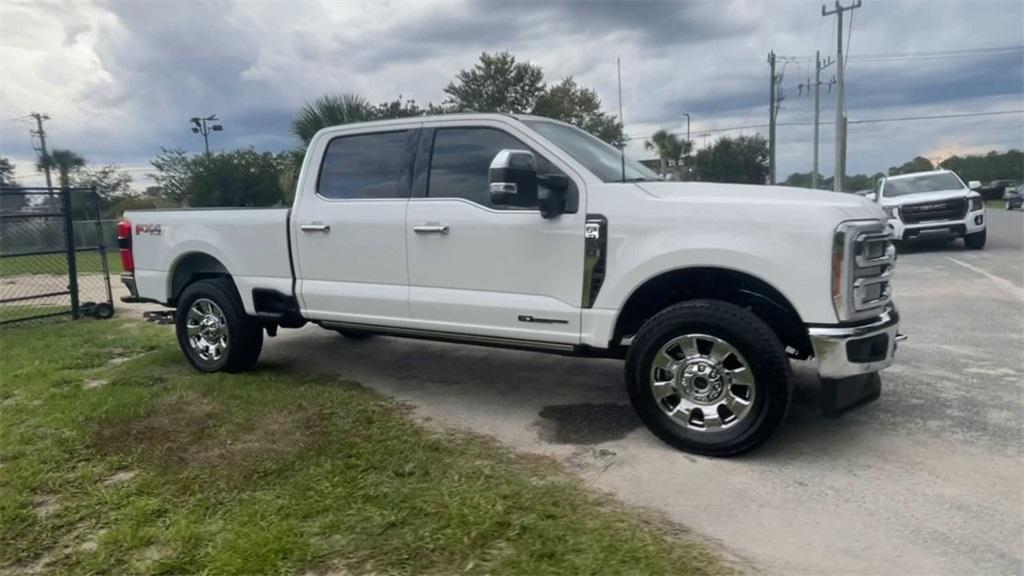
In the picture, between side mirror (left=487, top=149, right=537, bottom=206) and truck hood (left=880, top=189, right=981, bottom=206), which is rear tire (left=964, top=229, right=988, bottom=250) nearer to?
truck hood (left=880, top=189, right=981, bottom=206)

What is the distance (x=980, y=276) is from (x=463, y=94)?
2556 cm

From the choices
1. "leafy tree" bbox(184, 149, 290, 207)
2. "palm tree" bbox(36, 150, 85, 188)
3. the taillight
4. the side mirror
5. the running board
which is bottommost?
the running board

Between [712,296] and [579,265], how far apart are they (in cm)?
84

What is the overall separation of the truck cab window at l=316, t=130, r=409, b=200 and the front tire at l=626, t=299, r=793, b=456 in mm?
2203

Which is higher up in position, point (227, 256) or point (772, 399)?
point (227, 256)

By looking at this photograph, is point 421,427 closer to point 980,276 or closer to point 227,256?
point 227,256

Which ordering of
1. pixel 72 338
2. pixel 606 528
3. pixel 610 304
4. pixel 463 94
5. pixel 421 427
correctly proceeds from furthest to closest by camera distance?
pixel 463 94
pixel 72 338
pixel 421 427
pixel 610 304
pixel 606 528

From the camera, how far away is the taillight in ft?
21.5

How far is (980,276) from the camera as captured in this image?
34.9ft

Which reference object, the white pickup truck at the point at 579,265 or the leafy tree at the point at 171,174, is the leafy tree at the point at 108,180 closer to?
the leafy tree at the point at 171,174

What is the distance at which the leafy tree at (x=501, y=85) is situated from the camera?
3231cm

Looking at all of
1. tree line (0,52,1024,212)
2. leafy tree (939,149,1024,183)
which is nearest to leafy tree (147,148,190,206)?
tree line (0,52,1024,212)

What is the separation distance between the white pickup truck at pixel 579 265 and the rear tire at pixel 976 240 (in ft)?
40.5

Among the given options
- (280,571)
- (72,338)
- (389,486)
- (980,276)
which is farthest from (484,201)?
(980,276)
